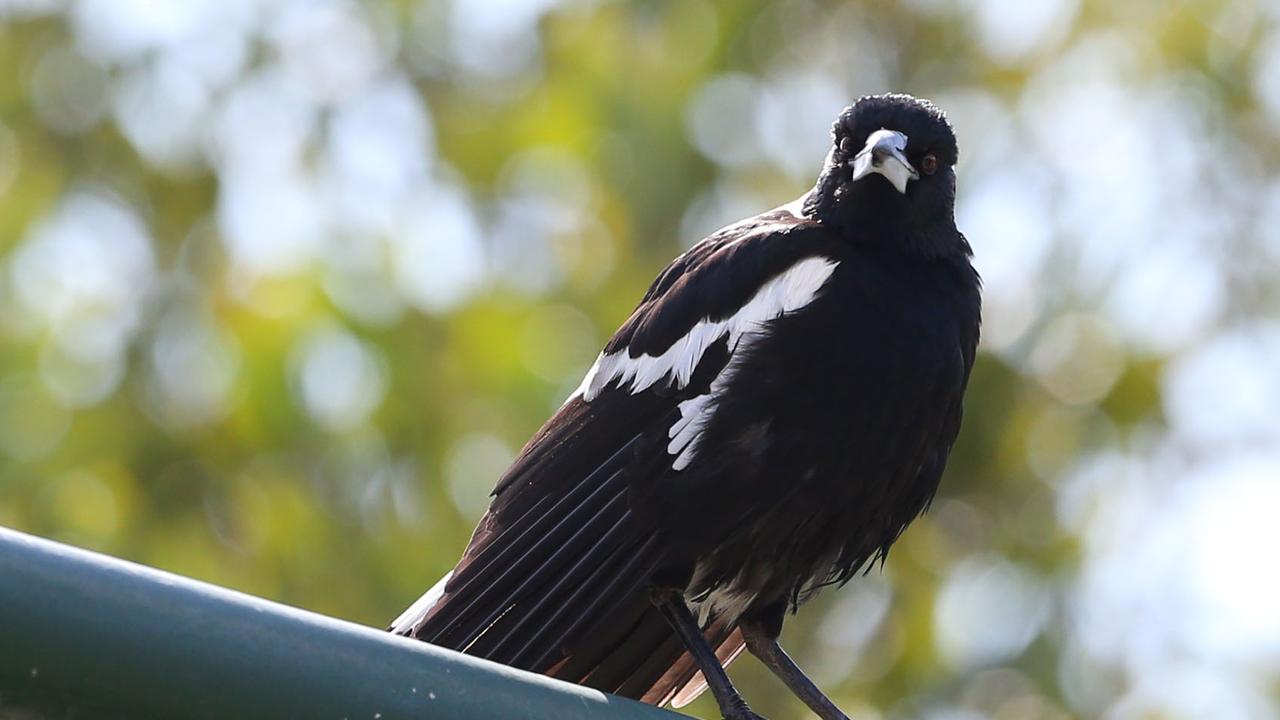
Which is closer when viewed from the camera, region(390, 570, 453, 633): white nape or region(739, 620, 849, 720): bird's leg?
region(390, 570, 453, 633): white nape

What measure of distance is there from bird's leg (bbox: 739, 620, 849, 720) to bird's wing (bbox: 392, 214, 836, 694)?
0.24 metres

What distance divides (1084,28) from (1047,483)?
8.21ft

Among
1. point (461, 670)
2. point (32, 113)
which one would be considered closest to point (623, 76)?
point (32, 113)

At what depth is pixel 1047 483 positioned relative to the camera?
24.6 ft

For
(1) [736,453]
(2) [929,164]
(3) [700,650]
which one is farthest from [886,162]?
(3) [700,650]

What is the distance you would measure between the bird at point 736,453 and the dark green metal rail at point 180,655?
1211mm

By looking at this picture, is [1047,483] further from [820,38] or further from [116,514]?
[116,514]

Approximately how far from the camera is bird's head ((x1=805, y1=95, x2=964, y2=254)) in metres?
3.48

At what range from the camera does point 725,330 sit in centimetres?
330

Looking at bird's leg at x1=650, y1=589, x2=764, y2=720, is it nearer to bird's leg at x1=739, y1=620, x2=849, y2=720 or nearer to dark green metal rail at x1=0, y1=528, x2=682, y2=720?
bird's leg at x1=739, y1=620, x2=849, y2=720

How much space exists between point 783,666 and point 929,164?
1102mm

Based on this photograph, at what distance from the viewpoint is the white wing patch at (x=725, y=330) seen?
10.6 feet

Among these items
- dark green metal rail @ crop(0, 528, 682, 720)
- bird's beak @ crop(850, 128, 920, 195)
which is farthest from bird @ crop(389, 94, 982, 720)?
dark green metal rail @ crop(0, 528, 682, 720)

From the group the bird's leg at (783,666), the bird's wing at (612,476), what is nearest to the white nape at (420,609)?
the bird's wing at (612,476)
